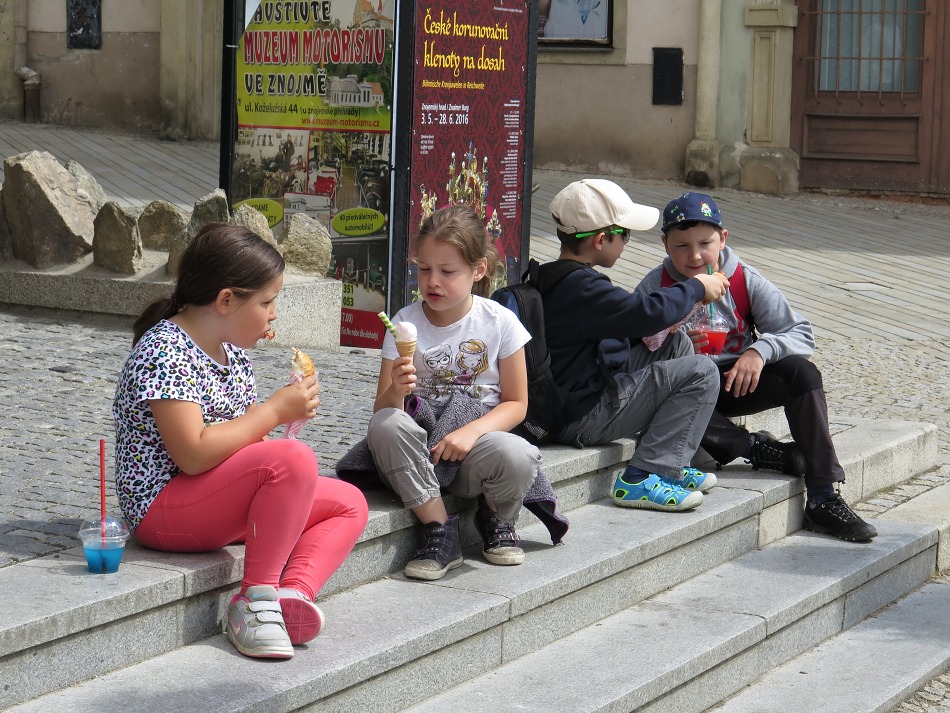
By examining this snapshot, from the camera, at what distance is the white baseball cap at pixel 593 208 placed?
4.27 meters

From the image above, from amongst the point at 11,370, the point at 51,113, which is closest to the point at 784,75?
the point at 51,113

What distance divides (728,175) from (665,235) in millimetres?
10511

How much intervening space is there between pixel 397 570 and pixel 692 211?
1.51 metres

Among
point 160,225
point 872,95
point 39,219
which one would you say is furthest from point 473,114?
point 872,95

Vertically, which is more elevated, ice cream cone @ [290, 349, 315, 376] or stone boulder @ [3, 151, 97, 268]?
stone boulder @ [3, 151, 97, 268]

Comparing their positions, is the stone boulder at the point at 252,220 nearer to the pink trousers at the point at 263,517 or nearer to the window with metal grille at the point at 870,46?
the pink trousers at the point at 263,517

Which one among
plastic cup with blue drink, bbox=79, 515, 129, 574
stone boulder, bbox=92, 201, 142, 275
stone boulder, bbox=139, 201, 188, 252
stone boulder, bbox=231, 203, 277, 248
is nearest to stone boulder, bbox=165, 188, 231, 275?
stone boulder, bbox=231, 203, 277, 248

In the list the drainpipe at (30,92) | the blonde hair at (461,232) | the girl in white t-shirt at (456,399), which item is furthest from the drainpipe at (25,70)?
the blonde hair at (461,232)

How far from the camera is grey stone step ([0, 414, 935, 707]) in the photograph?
2.88 meters

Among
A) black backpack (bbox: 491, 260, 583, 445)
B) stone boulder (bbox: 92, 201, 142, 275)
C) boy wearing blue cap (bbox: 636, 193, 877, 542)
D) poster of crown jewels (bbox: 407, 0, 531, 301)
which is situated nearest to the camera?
black backpack (bbox: 491, 260, 583, 445)

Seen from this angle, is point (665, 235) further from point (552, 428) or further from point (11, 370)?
point (11, 370)

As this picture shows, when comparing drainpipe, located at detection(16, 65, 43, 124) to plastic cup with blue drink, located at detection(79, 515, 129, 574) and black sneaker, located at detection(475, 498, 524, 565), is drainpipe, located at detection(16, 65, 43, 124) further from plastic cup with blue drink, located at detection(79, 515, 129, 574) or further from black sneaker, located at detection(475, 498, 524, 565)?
plastic cup with blue drink, located at detection(79, 515, 129, 574)

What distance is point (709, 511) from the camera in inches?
171

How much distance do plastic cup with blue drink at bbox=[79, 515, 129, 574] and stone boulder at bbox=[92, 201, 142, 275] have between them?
3.84 metres
